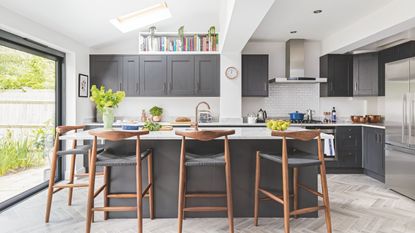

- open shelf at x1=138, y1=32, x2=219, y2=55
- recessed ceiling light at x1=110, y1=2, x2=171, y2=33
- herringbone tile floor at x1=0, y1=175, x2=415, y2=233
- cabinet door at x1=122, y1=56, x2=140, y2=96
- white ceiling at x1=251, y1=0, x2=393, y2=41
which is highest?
recessed ceiling light at x1=110, y1=2, x2=171, y2=33

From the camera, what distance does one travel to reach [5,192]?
11.1ft

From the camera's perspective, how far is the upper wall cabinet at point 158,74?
5.17m

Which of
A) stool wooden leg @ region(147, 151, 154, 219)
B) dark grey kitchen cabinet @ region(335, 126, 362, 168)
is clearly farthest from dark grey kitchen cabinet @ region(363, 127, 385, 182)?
stool wooden leg @ region(147, 151, 154, 219)

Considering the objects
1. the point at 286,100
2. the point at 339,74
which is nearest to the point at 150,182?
the point at 286,100

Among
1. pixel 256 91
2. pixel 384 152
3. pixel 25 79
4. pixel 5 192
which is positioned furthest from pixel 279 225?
pixel 25 79

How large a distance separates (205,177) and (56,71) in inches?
129

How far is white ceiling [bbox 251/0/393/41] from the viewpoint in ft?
11.9

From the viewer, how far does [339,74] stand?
5.22 meters

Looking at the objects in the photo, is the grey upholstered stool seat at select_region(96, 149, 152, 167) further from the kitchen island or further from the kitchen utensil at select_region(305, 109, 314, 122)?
the kitchen utensil at select_region(305, 109, 314, 122)

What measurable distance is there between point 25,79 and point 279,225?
3.77 meters

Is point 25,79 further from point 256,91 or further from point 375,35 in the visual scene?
point 375,35

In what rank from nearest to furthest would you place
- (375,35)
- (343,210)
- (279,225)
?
(279,225) → (343,210) → (375,35)

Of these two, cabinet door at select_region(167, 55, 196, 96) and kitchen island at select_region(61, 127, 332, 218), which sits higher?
cabinet door at select_region(167, 55, 196, 96)

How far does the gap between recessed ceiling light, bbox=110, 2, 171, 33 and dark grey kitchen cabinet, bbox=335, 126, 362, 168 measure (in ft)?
12.7
